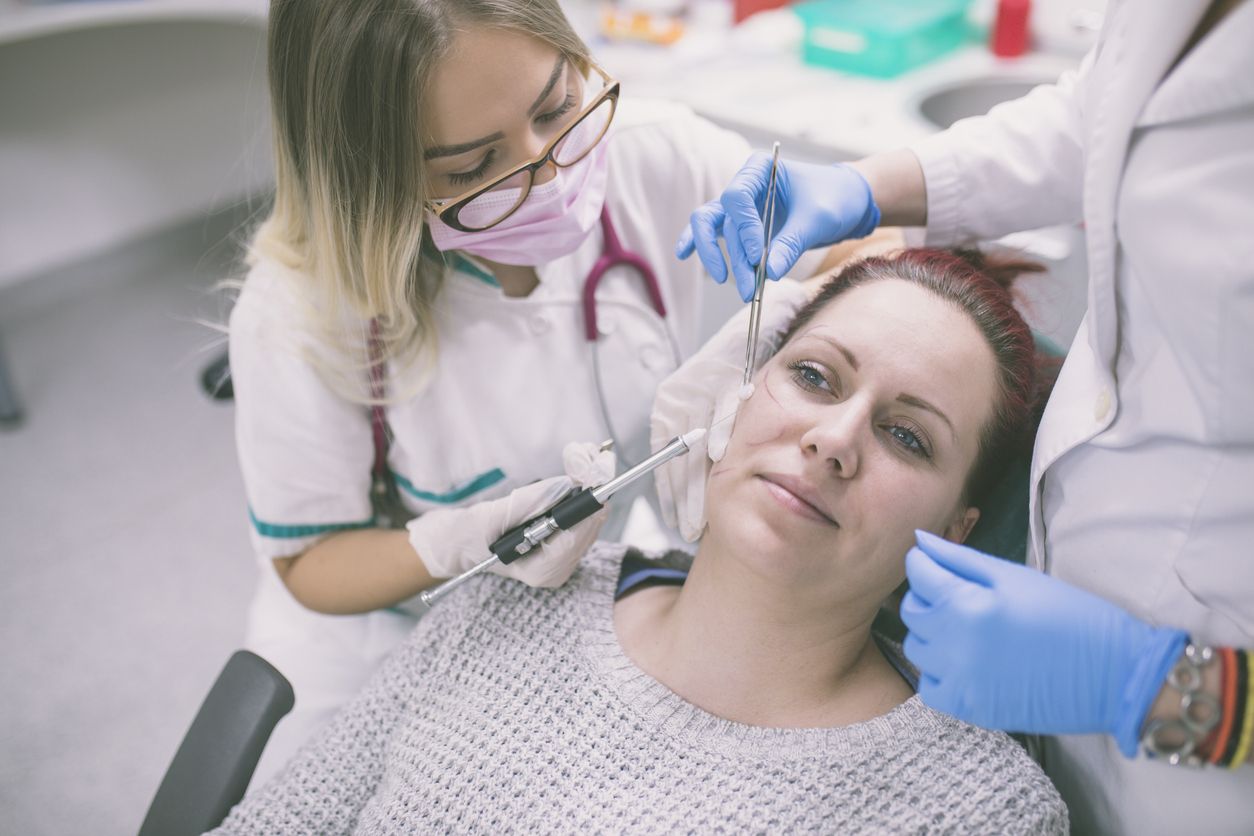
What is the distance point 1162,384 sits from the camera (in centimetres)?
86

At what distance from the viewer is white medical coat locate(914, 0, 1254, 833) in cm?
76

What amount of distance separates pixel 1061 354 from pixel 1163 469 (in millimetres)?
513

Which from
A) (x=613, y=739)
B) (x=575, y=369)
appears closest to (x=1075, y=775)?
(x=613, y=739)

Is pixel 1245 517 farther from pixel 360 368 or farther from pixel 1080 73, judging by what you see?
pixel 360 368

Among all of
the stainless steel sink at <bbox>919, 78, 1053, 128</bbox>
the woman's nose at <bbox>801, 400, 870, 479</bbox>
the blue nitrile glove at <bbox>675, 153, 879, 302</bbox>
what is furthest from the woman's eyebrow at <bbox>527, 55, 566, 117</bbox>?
the stainless steel sink at <bbox>919, 78, 1053, 128</bbox>

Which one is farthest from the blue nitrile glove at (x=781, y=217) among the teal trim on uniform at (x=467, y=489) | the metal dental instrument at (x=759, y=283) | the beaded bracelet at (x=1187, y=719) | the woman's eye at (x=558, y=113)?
the beaded bracelet at (x=1187, y=719)

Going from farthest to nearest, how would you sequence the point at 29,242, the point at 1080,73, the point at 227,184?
the point at 227,184 < the point at 29,242 < the point at 1080,73

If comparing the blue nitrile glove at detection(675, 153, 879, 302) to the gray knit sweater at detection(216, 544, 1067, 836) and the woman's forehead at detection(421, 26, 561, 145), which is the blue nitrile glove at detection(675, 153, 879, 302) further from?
the gray knit sweater at detection(216, 544, 1067, 836)

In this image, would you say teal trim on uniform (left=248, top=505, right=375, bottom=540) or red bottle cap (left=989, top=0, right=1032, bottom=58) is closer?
teal trim on uniform (left=248, top=505, right=375, bottom=540)

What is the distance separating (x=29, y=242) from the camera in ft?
11.1

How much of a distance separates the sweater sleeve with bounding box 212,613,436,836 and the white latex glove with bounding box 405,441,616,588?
3.8 inches

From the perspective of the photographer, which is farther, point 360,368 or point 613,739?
point 360,368

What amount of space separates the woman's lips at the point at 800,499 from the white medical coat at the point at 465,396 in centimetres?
45

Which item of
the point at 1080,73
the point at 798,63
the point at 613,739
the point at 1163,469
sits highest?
the point at 1080,73
